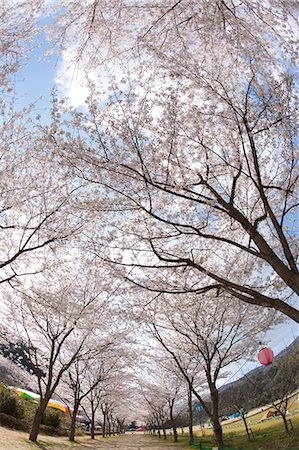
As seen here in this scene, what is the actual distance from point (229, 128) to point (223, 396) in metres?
26.6

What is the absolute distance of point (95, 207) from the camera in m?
6.13

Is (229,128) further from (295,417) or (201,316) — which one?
(295,417)

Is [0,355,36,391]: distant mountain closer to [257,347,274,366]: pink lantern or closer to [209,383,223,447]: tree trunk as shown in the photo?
[209,383,223,447]: tree trunk

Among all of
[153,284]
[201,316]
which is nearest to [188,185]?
[153,284]

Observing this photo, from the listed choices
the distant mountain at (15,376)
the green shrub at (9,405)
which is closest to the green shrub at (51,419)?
the green shrub at (9,405)

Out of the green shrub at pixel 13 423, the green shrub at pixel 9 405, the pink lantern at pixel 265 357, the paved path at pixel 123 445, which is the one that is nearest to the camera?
the pink lantern at pixel 265 357

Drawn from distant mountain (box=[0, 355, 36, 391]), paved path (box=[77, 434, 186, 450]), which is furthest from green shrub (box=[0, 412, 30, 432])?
distant mountain (box=[0, 355, 36, 391])

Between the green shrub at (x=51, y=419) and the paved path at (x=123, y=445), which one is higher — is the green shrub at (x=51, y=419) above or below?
above

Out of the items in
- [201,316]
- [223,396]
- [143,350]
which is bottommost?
[201,316]

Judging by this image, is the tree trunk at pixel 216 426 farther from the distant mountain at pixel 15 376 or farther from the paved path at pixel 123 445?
the distant mountain at pixel 15 376

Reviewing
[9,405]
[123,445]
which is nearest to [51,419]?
[123,445]

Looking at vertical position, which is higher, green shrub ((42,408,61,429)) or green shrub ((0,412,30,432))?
green shrub ((42,408,61,429))

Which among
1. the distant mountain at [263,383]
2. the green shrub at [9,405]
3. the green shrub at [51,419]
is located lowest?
the green shrub at [9,405]

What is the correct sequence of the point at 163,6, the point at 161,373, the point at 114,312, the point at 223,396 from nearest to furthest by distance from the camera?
1. the point at 163,6
2. the point at 114,312
3. the point at 161,373
4. the point at 223,396
